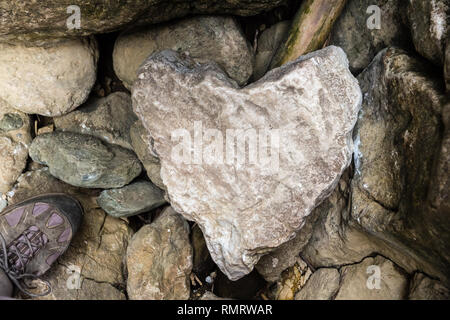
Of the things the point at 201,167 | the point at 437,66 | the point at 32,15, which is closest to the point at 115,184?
the point at 201,167

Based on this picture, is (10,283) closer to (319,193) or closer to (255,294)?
(255,294)

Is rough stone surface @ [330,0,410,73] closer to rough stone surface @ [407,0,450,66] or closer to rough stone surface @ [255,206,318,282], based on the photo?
rough stone surface @ [407,0,450,66]

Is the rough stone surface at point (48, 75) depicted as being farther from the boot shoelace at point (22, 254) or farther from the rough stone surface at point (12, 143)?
the boot shoelace at point (22, 254)

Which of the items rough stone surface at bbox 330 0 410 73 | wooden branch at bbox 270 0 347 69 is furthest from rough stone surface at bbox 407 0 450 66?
wooden branch at bbox 270 0 347 69

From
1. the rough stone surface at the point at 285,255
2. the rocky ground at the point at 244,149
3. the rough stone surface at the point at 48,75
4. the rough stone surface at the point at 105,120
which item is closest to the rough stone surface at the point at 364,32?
the rocky ground at the point at 244,149

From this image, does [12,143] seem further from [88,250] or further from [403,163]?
[403,163]
